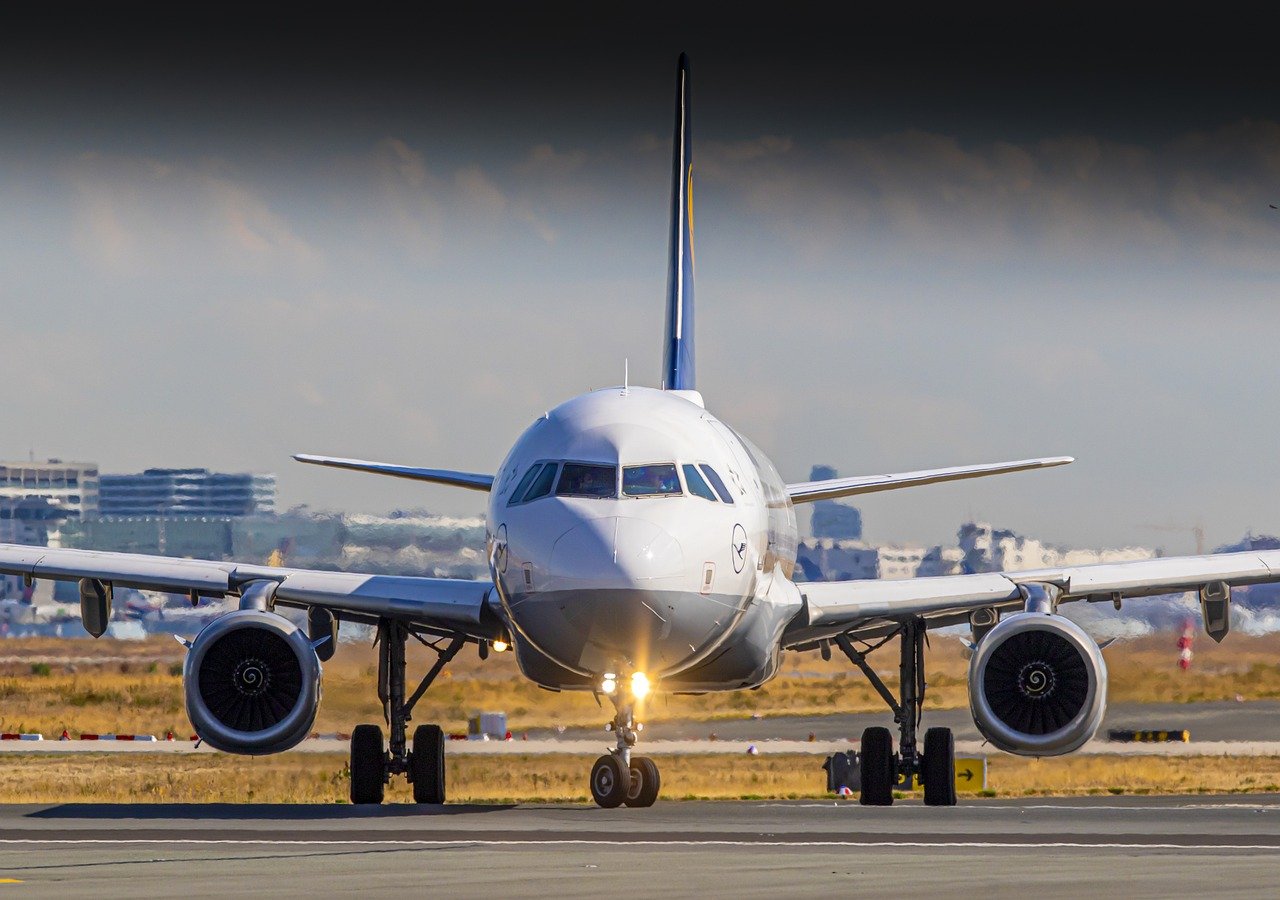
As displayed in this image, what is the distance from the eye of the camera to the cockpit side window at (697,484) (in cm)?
2306

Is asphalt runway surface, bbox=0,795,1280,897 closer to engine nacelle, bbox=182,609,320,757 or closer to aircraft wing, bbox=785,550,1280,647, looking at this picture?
engine nacelle, bbox=182,609,320,757

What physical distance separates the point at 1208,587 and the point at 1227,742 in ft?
52.8

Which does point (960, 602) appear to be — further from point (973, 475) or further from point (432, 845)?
point (432, 845)

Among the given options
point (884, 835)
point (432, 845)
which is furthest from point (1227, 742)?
point (432, 845)

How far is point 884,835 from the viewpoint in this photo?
20547 mm

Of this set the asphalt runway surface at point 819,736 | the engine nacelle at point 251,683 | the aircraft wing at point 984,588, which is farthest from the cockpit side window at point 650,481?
the asphalt runway surface at point 819,736

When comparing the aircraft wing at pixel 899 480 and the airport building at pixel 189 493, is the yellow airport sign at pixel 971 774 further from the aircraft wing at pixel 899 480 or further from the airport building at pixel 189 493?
the airport building at pixel 189 493

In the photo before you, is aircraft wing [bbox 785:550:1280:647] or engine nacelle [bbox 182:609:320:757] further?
aircraft wing [bbox 785:550:1280:647]

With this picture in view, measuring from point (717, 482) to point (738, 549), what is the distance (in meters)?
0.75

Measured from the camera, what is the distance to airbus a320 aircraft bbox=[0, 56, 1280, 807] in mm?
22391

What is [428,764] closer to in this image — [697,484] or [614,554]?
[697,484]

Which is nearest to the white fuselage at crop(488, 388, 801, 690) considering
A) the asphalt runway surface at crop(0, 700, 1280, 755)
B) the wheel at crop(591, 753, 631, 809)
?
the wheel at crop(591, 753, 631, 809)

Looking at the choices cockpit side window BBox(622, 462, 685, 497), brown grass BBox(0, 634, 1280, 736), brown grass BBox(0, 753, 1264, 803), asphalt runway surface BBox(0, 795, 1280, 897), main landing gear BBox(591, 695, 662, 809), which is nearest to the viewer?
asphalt runway surface BBox(0, 795, 1280, 897)

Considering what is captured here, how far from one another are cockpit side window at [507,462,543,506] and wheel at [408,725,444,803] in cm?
485
